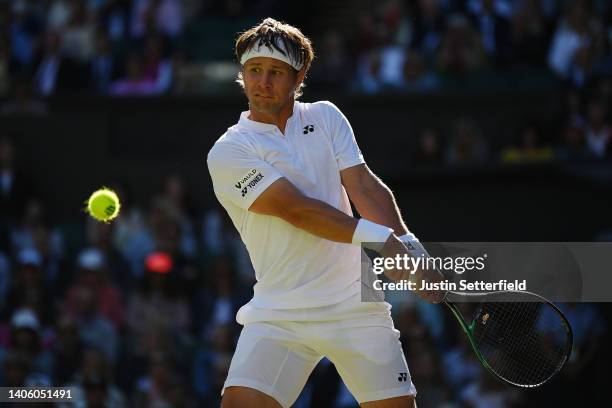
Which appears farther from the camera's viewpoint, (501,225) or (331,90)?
(331,90)

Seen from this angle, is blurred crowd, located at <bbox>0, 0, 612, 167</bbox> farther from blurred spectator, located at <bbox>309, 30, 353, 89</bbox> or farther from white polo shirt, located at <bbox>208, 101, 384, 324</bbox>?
white polo shirt, located at <bbox>208, 101, 384, 324</bbox>

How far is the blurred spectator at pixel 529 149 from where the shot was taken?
11844 millimetres

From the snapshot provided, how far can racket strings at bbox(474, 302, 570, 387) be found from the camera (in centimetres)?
580

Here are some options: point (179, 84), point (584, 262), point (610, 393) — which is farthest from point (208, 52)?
point (584, 262)

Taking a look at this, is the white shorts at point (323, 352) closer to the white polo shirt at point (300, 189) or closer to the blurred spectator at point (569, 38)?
the white polo shirt at point (300, 189)

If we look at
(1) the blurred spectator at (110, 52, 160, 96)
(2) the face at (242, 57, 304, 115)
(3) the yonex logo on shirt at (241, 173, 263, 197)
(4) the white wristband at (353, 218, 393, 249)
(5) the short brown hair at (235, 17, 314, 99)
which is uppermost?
(1) the blurred spectator at (110, 52, 160, 96)

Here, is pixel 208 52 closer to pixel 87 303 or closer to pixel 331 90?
pixel 331 90

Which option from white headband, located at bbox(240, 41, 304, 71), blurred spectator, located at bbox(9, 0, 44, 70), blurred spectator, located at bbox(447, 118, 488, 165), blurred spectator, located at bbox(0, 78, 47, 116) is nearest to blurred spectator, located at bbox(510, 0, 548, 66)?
blurred spectator, located at bbox(447, 118, 488, 165)

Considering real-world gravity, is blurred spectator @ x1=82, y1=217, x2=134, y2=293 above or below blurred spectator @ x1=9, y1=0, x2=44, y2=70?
below

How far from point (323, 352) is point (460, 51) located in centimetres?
750

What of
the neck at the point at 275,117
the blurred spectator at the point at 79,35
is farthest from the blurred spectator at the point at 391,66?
the neck at the point at 275,117

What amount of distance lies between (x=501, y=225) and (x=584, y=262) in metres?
3.92

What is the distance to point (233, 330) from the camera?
1098cm

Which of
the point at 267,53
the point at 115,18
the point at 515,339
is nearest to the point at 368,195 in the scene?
the point at 267,53
